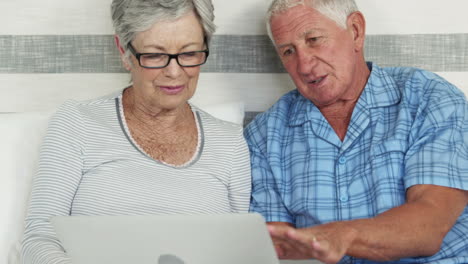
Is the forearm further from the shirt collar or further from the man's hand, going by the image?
the shirt collar

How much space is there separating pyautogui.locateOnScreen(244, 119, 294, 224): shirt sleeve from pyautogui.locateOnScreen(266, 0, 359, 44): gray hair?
38cm

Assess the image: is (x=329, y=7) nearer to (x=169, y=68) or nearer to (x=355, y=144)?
(x=355, y=144)

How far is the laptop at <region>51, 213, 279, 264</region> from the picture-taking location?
1093 mm

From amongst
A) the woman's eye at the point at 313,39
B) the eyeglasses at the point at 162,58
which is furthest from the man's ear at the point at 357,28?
the eyeglasses at the point at 162,58

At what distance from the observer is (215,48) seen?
2.13 m

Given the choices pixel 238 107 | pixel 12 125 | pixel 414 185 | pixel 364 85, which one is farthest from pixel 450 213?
pixel 12 125

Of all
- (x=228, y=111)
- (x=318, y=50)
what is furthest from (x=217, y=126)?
(x=318, y=50)

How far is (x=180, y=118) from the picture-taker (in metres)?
1.80

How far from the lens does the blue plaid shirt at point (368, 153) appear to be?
162 cm

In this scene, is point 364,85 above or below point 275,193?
above

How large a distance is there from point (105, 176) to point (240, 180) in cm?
43

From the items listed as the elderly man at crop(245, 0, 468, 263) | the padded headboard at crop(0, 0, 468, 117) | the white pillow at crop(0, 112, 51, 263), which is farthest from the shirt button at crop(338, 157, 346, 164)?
the white pillow at crop(0, 112, 51, 263)

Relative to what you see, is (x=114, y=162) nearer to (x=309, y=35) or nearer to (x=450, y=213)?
(x=309, y=35)

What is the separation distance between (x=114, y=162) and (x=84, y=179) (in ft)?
0.31
